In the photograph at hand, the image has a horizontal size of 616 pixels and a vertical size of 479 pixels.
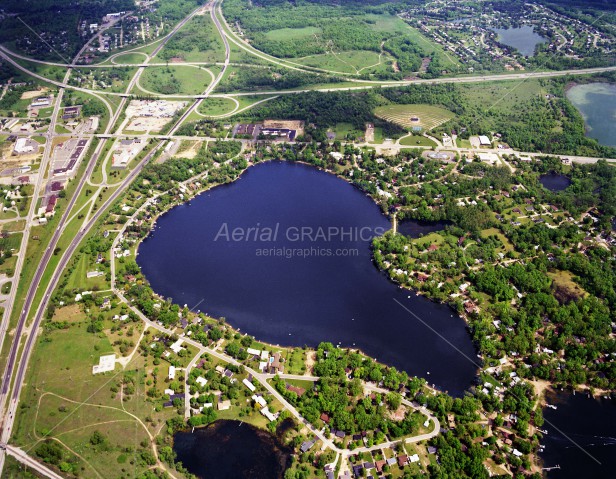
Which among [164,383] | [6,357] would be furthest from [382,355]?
[6,357]

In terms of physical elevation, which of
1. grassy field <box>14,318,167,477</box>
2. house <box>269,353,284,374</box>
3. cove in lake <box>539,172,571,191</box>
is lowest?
grassy field <box>14,318,167,477</box>

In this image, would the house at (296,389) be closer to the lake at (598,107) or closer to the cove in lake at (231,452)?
the cove in lake at (231,452)

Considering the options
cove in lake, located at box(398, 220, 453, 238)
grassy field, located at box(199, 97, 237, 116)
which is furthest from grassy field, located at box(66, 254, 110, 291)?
grassy field, located at box(199, 97, 237, 116)

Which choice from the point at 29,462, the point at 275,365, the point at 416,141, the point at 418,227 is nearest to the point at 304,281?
the point at 275,365

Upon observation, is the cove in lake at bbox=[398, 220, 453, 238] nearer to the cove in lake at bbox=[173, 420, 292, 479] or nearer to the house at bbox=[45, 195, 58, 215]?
the cove in lake at bbox=[173, 420, 292, 479]

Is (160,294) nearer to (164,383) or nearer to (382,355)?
(164,383)

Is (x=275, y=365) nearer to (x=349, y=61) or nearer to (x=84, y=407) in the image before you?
(x=84, y=407)

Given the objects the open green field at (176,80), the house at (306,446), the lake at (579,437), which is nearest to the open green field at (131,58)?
the open green field at (176,80)
